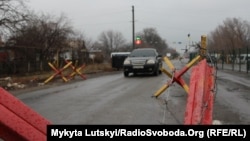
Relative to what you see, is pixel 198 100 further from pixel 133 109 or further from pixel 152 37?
pixel 152 37

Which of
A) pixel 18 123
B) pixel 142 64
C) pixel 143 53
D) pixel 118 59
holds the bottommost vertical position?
pixel 118 59

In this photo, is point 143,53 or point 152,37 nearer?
point 143,53

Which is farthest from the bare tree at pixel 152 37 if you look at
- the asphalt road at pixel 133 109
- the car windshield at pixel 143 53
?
the asphalt road at pixel 133 109

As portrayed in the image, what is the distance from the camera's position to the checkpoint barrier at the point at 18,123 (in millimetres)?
2570

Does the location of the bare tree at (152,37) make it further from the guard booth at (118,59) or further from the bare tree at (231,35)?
the guard booth at (118,59)

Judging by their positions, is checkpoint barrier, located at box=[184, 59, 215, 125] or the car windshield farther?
the car windshield

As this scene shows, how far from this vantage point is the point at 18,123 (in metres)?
2.61

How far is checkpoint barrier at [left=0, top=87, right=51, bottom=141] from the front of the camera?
2570 mm

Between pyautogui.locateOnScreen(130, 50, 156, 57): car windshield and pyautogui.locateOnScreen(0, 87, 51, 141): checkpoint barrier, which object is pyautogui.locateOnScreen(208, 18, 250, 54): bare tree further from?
pyautogui.locateOnScreen(0, 87, 51, 141): checkpoint barrier

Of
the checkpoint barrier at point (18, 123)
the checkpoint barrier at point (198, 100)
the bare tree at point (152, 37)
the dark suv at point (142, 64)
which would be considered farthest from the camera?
the bare tree at point (152, 37)

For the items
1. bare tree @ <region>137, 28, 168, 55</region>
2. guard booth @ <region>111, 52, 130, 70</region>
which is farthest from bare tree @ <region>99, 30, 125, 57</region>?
guard booth @ <region>111, 52, 130, 70</region>

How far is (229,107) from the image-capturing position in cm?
1073

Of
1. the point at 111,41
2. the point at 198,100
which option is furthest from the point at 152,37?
the point at 198,100

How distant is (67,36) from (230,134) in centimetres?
4821
